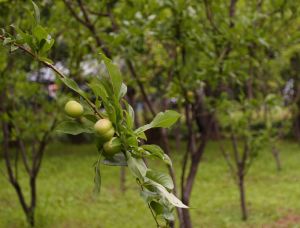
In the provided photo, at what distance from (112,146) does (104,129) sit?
0.04m

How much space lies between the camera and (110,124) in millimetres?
1027

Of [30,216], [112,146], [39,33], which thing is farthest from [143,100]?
[112,146]

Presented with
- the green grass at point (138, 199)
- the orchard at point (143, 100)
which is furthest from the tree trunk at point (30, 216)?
the green grass at point (138, 199)

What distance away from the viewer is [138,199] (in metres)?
6.93

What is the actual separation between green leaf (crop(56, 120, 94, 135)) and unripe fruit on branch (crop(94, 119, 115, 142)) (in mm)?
66

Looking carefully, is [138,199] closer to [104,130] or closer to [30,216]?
[30,216]

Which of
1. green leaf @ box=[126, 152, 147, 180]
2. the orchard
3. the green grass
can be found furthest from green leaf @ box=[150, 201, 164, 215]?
the green grass

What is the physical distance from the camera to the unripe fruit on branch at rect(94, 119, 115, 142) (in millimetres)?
1004

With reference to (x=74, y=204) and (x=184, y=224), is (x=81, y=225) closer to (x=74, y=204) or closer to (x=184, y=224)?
(x=74, y=204)

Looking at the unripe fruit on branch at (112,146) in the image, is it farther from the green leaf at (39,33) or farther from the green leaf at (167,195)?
the green leaf at (39,33)

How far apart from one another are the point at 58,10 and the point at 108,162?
3.23 metres

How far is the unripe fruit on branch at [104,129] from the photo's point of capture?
3.29 feet

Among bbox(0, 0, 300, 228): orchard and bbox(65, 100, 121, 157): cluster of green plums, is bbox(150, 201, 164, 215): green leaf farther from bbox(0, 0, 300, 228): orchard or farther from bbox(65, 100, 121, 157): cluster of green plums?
bbox(65, 100, 121, 157): cluster of green plums

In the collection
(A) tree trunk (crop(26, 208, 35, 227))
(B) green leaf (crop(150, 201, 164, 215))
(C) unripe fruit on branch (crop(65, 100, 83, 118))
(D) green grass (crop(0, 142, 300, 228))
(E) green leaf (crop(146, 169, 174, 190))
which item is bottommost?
(D) green grass (crop(0, 142, 300, 228))
